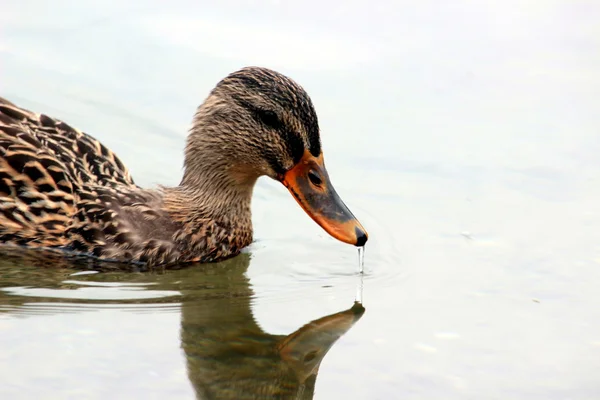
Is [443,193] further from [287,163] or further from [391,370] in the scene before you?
[391,370]

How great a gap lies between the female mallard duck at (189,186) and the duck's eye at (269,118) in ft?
0.03

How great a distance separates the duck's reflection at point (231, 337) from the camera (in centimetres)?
711

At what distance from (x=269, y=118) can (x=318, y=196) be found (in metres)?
0.70

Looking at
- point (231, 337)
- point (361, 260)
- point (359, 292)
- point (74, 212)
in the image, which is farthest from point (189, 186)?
point (231, 337)

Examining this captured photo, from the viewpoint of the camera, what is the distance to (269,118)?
8961 millimetres

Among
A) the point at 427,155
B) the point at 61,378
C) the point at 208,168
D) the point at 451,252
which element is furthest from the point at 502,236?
the point at 61,378

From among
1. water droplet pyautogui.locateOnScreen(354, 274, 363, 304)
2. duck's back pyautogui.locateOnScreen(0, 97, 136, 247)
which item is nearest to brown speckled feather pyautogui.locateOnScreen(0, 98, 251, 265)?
duck's back pyautogui.locateOnScreen(0, 97, 136, 247)

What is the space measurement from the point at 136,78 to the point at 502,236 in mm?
4383

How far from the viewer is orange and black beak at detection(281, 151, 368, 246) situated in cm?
874

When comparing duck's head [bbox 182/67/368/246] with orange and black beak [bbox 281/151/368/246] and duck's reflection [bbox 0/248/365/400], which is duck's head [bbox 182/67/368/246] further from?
duck's reflection [bbox 0/248/365/400]

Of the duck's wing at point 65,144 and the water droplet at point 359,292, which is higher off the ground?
the duck's wing at point 65,144

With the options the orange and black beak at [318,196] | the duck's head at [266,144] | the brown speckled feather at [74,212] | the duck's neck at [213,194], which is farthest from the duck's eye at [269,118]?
the brown speckled feather at [74,212]

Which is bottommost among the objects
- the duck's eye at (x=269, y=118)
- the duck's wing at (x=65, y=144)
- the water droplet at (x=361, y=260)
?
the water droplet at (x=361, y=260)

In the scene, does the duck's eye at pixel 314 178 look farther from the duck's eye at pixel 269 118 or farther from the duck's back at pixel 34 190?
A: the duck's back at pixel 34 190
